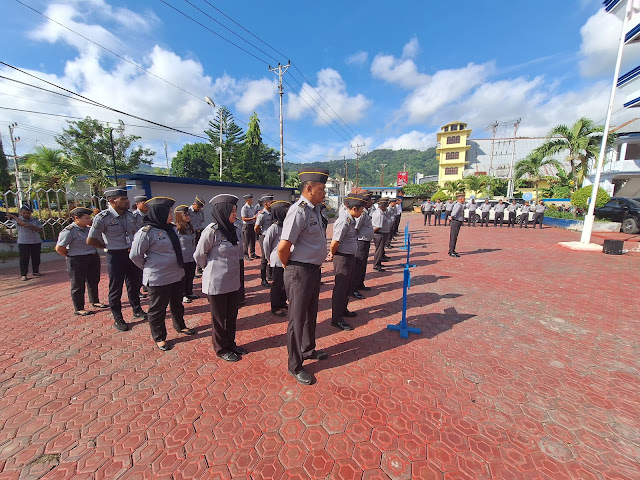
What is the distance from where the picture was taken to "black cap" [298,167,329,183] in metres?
2.78

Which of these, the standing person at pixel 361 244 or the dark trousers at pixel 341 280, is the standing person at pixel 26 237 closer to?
the dark trousers at pixel 341 280

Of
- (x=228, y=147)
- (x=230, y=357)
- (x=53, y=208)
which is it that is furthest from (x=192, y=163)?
(x=230, y=357)

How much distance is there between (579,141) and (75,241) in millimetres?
25606

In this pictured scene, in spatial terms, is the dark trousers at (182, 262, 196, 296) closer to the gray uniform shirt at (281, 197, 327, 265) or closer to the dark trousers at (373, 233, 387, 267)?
the gray uniform shirt at (281, 197, 327, 265)

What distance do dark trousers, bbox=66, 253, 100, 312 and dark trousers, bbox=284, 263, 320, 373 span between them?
3772mm

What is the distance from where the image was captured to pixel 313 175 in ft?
9.14

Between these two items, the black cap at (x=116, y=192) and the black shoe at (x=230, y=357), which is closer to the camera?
the black shoe at (x=230, y=357)

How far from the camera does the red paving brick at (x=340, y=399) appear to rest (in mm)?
2023

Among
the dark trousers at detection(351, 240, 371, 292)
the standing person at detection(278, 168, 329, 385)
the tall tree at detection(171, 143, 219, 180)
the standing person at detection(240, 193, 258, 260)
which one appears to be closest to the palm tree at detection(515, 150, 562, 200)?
the dark trousers at detection(351, 240, 371, 292)

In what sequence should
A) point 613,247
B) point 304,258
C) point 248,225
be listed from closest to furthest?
point 304,258 → point 248,225 → point 613,247

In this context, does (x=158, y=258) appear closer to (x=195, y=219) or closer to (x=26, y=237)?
(x=195, y=219)

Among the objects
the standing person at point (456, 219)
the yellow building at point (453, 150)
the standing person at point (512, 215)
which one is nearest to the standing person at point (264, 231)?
the standing person at point (456, 219)

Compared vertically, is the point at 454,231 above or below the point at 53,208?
below

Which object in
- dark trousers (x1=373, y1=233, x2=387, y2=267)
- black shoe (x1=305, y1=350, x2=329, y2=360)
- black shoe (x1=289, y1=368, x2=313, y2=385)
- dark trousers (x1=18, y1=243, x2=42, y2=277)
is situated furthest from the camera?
dark trousers (x1=373, y1=233, x2=387, y2=267)
